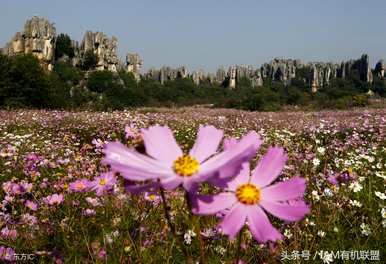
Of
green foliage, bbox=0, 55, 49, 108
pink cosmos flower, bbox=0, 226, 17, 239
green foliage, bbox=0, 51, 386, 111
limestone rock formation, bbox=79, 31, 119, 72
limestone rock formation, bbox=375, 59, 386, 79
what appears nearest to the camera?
pink cosmos flower, bbox=0, 226, 17, 239

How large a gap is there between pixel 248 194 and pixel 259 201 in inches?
0.8

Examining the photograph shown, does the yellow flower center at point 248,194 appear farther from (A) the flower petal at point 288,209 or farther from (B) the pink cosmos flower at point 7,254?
(B) the pink cosmos flower at point 7,254

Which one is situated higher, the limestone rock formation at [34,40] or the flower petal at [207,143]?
the limestone rock formation at [34,40]

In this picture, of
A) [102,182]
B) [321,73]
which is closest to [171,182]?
[102,182]

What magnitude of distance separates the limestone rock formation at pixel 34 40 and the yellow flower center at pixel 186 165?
6273cm

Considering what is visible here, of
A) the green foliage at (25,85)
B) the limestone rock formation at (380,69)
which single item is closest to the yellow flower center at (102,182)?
the green foliage at (25,85)

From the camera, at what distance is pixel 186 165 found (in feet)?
1.84

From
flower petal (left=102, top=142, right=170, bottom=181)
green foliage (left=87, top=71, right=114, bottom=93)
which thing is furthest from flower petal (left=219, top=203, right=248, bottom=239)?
green foliage (left=87, top=71, right=114, bottom=93)

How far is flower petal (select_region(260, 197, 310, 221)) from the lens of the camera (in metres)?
0.52

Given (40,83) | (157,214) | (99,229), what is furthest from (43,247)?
(40,83)

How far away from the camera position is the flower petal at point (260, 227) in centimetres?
52

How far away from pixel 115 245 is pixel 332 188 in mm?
1374

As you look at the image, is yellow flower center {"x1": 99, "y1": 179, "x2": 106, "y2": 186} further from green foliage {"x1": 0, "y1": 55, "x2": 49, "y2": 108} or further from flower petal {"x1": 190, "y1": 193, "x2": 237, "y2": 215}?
green foliage {"x1": 0, "y1": 55, "x2": 49, "y2": 108}

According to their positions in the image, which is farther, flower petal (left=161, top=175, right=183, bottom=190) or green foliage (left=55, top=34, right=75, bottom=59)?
green foliage (left=55, top=34, right=75, bottom=59)
